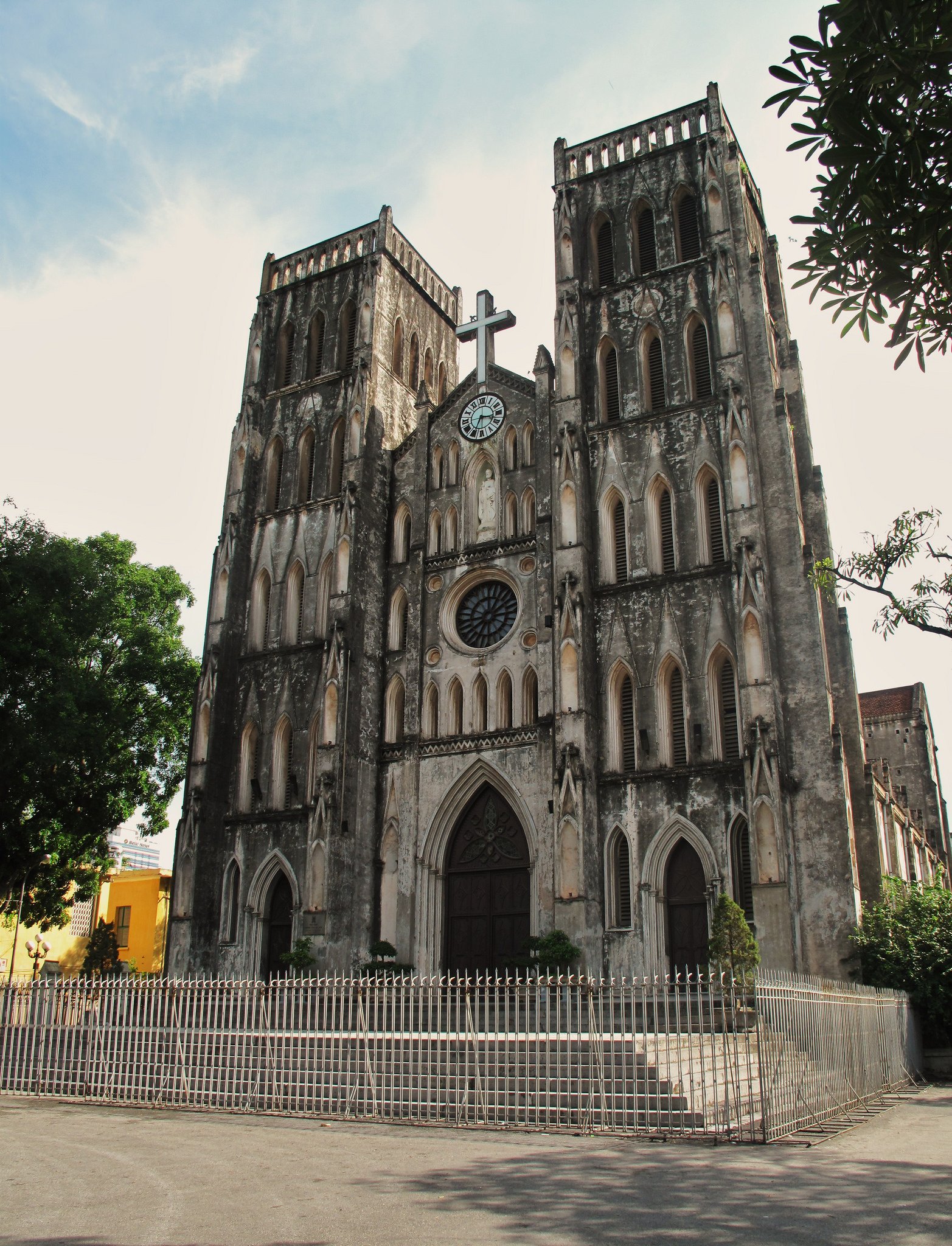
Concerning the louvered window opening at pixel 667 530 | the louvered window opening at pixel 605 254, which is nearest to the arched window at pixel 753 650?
the louvered window opening at pixel 667 530

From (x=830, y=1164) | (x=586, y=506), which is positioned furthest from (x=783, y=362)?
(x=830, y=1164)

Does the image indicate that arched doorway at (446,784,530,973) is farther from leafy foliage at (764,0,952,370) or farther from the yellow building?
the yellow building

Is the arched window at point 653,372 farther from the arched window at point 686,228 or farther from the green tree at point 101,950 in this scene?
the green tree at point 101,950

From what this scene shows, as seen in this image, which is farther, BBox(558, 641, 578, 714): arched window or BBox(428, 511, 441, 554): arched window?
BBox(428, 511, 441, 554): arched window

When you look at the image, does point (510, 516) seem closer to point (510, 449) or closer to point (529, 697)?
point (510, 449)

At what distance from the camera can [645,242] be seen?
27.3 meters

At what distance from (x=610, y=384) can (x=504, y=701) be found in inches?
318

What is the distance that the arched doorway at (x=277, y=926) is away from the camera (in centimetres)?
2492

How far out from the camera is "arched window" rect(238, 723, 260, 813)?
26250 millimetres

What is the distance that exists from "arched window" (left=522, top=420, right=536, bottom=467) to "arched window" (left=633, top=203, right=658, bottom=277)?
15.3ft

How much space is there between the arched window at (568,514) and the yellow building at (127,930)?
2486 cm

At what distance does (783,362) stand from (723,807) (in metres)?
12.5

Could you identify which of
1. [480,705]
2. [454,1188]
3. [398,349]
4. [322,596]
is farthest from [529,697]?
[454,1188]

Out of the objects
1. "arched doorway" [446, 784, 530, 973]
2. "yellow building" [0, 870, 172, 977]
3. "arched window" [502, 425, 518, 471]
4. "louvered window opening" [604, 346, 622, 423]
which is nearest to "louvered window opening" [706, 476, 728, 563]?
"louvered window opening" [604, 346, 622, 423]
